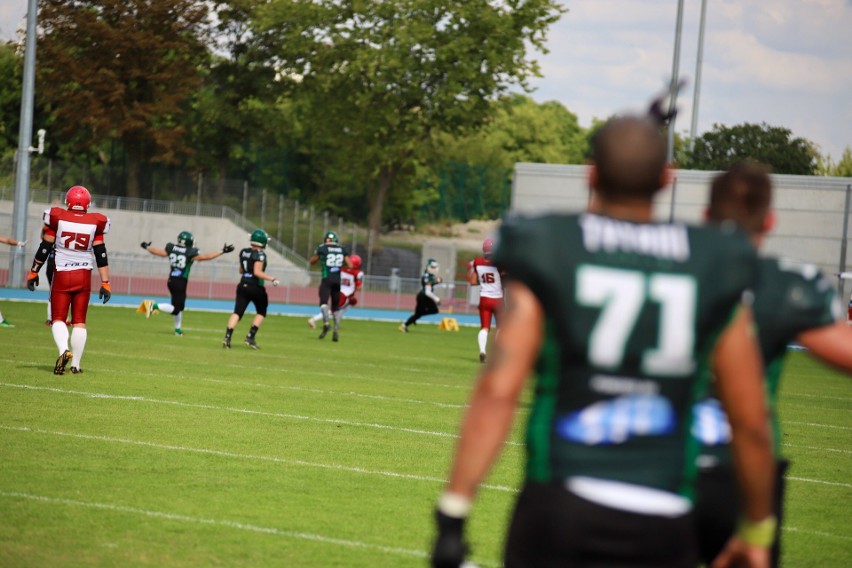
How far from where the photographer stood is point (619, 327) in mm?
3090

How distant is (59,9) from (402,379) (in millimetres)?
42233

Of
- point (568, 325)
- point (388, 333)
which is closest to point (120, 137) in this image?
point (388, 333)

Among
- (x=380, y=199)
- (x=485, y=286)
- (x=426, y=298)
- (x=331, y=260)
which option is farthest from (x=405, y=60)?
(x=485, y=286)

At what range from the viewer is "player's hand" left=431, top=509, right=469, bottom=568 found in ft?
10.1

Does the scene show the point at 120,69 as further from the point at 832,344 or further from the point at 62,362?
the point at 832,344

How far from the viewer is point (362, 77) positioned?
56.0 meters

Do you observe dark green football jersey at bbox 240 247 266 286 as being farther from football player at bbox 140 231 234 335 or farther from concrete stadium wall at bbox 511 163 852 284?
concrete stadium wall at bbox 511 163 852 284

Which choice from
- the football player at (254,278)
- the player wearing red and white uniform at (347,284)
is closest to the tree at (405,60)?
the player wearing red and white uniform at (347,284)

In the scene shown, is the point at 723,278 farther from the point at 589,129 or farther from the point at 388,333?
the point at 589,129

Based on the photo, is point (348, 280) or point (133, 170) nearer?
point (348, 280)

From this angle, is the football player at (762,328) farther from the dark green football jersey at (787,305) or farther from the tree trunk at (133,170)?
the tree trunk at (133,170)

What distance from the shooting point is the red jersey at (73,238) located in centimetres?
1370

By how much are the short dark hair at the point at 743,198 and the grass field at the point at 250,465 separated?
10.1ft

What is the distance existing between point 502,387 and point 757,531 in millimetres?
894
